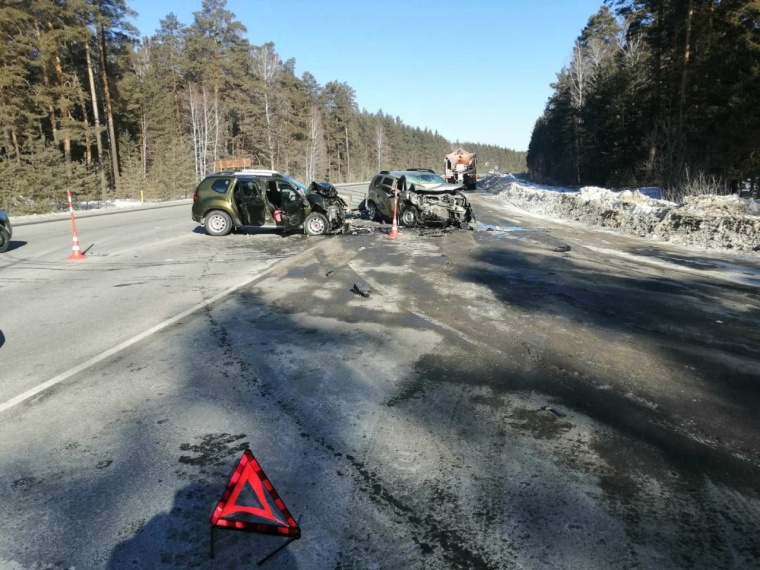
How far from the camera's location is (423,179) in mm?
16844

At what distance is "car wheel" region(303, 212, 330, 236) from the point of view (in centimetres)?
1439

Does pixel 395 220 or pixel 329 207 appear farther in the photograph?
pixel 329 207

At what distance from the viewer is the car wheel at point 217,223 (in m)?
14.4

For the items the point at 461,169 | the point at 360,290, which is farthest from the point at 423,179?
the point at 461,169

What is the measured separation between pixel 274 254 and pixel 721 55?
2184cm

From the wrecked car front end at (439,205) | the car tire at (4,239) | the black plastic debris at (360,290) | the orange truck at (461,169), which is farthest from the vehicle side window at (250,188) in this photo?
the orange truck at (461,169)

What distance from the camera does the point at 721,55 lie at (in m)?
19.9

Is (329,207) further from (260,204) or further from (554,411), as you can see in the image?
(554,411)

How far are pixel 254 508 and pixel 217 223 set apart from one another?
13.3 meters

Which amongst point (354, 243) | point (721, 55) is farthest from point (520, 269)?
point (721, 55)

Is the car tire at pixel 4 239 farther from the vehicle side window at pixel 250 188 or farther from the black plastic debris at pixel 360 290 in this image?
the black plastic debris at pixel 360 290

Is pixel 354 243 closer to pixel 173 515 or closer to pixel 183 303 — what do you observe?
pixel 183 303

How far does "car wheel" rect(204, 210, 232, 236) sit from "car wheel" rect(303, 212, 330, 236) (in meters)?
2.48

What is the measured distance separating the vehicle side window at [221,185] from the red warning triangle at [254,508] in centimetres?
1308
